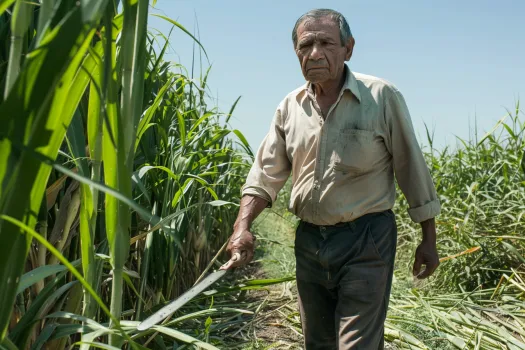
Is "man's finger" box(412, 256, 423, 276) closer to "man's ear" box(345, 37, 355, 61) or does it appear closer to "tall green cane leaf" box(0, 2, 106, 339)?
"man's ear" box(345, 37, 355, 61)

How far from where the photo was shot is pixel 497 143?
456cm

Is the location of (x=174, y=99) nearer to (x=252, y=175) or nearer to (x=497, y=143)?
(x=252, y=175)

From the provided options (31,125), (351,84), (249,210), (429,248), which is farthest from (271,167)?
(31,125)

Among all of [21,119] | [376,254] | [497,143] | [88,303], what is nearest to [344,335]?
[376,254]

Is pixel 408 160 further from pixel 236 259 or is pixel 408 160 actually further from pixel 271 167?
pixel 236 259

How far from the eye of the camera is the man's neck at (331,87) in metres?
2.34

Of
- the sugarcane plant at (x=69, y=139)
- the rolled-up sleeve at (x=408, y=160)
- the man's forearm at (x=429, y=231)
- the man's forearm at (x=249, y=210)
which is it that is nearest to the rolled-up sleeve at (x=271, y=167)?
the man's forearm at (x=249, y=210)

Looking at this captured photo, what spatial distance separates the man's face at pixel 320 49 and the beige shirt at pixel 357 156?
0.33ft

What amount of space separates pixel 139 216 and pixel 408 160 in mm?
1046

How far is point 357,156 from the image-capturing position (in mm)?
2244

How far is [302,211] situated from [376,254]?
0.32 m

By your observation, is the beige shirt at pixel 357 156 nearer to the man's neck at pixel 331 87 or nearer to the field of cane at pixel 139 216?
the man's neck at pixel 331 87

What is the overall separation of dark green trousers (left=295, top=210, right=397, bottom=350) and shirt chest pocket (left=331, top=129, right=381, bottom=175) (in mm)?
184

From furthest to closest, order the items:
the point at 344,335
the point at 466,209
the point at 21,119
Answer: the point at 466,209 < the point at 344,335 < the point at 21,119
